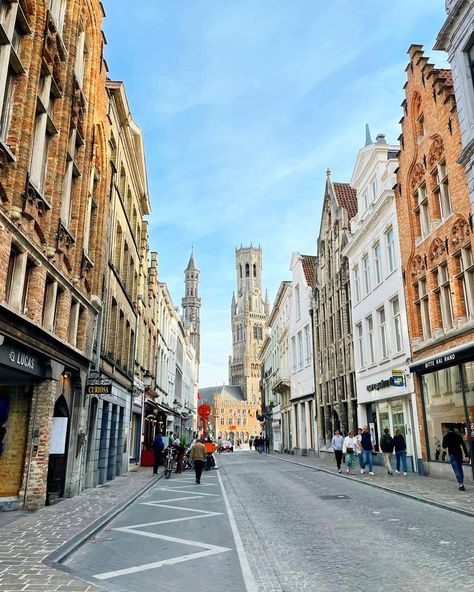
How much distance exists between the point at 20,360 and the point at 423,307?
1489 centimetres

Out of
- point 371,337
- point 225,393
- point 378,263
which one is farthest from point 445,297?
point 225,393

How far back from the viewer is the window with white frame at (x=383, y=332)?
903 inches

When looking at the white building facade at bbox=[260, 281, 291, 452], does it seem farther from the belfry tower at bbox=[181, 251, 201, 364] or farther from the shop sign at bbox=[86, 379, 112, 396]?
the belfry tower at bbox=[181, 251, 201, 364]

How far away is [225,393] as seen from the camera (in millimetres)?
135750

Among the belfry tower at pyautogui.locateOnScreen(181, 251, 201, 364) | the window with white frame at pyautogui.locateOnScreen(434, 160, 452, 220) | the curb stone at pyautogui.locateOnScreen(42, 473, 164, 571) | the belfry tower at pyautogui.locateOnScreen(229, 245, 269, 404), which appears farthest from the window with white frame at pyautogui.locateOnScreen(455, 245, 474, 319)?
the belfry tower at pyautogui.locateOnScreen(229, 245, 269, 404)

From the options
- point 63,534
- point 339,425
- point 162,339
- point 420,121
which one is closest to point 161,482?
point 63,534

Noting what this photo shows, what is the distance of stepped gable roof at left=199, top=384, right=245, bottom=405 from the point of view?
13538 cm

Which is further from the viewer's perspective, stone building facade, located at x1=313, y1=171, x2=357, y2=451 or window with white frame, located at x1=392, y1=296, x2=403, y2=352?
stone building facade, located at x1=313, y1=171, x2=357, y2=451

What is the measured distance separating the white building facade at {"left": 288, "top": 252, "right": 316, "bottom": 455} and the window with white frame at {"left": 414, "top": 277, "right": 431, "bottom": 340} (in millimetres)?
17482

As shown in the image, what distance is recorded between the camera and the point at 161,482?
18.5 meters

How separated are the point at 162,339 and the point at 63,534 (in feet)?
103

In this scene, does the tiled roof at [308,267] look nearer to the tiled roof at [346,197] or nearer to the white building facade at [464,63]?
the tiled roof at [346,197]

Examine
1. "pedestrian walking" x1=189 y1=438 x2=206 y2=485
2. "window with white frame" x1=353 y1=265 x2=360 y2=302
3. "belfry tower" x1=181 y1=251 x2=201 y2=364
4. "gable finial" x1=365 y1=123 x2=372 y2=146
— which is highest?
"belfry tower" x1=181 y1=251 x2=201 y2=364

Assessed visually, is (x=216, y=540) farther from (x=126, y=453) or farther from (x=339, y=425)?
(x=339, y=425)
